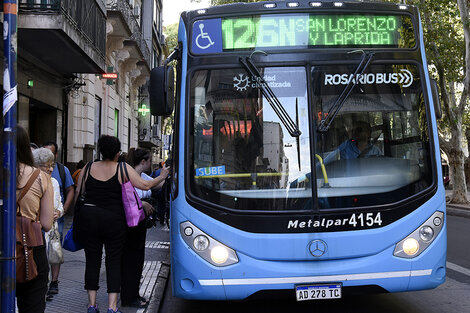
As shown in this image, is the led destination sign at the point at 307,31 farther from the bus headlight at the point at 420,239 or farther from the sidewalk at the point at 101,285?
the sidewalk at the point at 101,285

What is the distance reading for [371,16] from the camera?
5406 millimetres

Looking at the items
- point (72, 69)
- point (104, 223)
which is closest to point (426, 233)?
point (104, 223)

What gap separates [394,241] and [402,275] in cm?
30

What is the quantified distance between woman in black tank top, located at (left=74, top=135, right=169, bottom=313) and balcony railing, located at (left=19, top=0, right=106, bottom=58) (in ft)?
23.7

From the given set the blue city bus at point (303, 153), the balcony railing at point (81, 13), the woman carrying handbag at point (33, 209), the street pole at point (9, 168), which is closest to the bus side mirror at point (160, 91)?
the blue city bus at point (303, 153)

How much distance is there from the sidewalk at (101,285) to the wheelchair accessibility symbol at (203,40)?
2610 millimetres

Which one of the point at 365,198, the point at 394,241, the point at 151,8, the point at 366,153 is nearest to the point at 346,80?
the point at 366,153

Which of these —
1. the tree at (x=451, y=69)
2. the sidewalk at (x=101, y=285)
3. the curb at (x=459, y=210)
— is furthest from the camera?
the tree at (x=451, y=69)

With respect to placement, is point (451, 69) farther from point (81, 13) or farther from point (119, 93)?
point (81, 13)

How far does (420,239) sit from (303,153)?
4.16 ft

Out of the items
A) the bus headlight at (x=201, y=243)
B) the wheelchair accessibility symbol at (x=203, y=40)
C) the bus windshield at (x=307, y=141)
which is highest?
the wheelchair accessibility symbol at (x=203, y=40)

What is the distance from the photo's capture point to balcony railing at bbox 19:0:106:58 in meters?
11.7

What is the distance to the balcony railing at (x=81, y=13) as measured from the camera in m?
11.7

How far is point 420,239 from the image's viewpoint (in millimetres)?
5000
